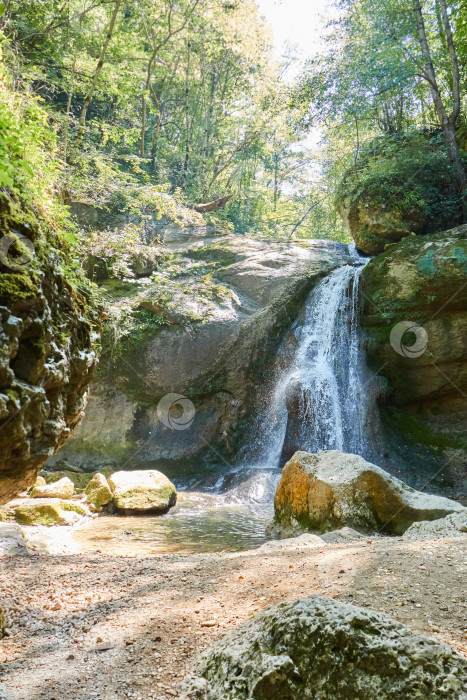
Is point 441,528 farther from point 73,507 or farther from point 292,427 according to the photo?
point 292,427

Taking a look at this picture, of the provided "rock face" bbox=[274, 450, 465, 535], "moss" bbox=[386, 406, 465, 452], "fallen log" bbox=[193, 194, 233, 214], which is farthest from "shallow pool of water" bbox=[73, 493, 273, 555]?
"fallen log" bbox=[193, 194, 233, 214]

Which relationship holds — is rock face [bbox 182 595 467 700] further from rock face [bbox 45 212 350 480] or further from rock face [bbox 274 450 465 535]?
rock face [bbox 45 212 350 480]

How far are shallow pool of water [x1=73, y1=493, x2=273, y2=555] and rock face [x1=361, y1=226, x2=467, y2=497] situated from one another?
5.27m

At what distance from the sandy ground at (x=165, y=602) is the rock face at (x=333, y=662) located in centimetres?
48

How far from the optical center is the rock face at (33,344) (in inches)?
134

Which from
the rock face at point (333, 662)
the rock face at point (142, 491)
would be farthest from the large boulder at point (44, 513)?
the rock face at point (333, 662)

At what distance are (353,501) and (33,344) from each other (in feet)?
16.4

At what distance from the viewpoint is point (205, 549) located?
6.52 meters

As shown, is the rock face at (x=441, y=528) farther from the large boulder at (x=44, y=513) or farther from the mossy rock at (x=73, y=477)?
the mossy rock at (x=73, y=477)

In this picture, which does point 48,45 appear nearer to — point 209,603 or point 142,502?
point 142,502

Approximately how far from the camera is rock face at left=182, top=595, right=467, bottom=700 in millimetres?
1621

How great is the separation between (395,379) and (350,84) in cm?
967

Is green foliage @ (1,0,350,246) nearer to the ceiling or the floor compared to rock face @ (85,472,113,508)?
nearer to the ceiling

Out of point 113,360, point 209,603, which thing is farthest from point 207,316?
point 209,603
